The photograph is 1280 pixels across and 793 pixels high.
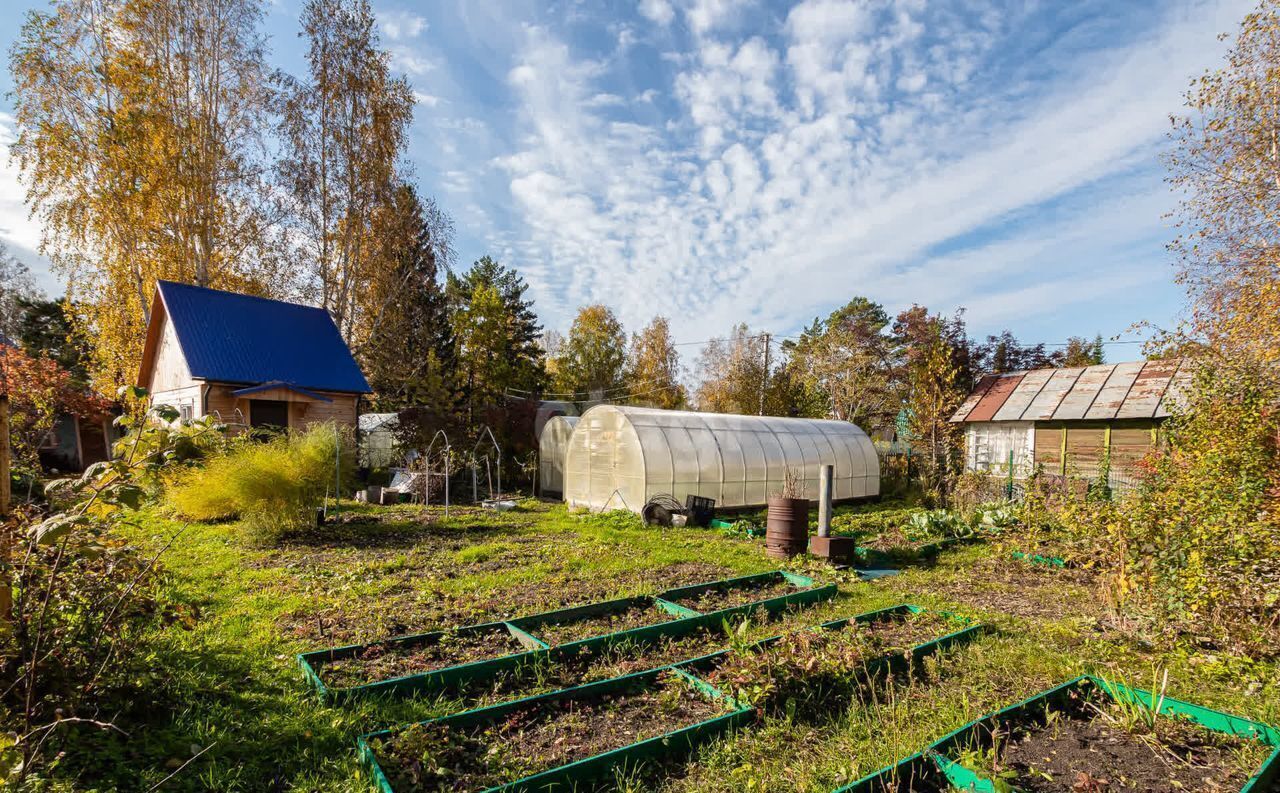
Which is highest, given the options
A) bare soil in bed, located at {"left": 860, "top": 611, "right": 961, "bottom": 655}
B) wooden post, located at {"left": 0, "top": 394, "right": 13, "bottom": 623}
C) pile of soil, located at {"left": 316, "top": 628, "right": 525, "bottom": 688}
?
wooden post, located at {"left": 0, "top": 394, "right": 13, "bottom": 623}

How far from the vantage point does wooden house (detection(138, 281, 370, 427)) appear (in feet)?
49.9

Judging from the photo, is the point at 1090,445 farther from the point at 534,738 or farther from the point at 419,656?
the point at 419,656

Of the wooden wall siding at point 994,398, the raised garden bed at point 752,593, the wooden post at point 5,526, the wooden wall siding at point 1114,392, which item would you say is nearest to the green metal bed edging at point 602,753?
the raised garden bed at point 752,593

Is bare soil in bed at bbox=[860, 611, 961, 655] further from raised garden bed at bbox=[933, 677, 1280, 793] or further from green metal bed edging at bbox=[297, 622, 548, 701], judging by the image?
green metal bed edging at bbox=[297, 622, 548, 701]

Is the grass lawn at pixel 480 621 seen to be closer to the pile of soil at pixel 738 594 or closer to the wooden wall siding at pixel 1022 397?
the pile of soil at pixel 738 594

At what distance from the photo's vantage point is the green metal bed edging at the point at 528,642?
3879 mm

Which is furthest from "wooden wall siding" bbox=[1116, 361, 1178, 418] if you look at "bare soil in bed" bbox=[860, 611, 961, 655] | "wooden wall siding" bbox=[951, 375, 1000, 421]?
"bare soil in bed" bbox=[860, 611, 961, 655]

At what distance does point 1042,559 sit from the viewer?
26.5 ft

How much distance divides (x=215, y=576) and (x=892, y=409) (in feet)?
84.8

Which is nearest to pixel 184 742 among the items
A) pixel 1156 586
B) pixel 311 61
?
pixel 1156 586

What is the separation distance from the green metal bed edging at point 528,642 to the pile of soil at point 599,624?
7 centimetres

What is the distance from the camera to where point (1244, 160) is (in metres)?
9.50

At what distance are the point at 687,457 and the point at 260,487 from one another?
299 inches

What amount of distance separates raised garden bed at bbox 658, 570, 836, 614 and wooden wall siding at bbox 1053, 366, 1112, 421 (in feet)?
38.8
